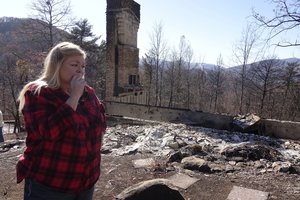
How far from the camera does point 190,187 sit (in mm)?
4805

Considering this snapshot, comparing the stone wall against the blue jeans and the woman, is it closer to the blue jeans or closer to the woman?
the woman

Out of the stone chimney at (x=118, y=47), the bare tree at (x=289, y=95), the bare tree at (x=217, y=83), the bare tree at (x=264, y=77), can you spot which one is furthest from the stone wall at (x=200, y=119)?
the bare tree at (x=217, y=83)

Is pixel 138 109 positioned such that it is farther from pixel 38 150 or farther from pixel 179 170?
pixel 38 150

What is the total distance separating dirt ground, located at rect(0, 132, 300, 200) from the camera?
459 cm

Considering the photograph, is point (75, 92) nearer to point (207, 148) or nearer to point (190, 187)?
point (190, 187)

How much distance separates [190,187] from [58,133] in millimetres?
3297

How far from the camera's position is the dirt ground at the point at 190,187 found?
4.59 metres

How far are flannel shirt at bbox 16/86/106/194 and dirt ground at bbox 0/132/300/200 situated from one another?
255 centimetres

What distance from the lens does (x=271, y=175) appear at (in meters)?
5.37

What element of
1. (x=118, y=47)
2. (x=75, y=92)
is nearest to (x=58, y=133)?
(x=75, y=92)

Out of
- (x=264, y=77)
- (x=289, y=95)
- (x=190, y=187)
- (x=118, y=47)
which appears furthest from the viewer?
(x=264, y=77)

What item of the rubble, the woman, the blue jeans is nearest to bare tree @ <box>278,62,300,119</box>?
the rubble

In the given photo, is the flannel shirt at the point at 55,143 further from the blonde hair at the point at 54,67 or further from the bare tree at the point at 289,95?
the bare tree at the point at 289,95

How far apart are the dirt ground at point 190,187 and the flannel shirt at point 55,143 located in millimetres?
2553
